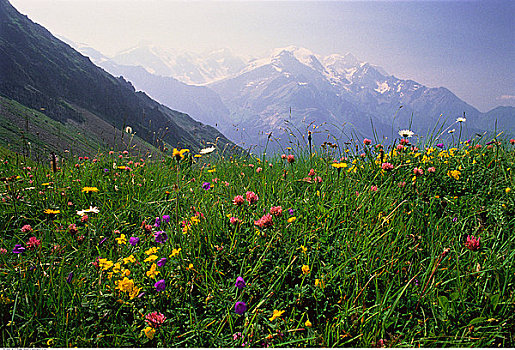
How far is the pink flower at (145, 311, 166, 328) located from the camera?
76.9 inches

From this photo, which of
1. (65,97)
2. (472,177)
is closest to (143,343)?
(472,177)

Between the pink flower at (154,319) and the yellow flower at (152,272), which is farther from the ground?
the yellow flower at (152,272)

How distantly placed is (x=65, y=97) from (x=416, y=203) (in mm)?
159994

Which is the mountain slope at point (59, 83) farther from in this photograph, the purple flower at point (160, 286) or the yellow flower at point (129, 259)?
the purple flower at point (160, 286)

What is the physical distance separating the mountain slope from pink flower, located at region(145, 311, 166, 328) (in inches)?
4710

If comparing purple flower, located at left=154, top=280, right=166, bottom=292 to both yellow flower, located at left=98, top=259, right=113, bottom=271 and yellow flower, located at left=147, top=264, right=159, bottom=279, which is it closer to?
yellow flower, located at left=147, top=264, right=159, bottom=279

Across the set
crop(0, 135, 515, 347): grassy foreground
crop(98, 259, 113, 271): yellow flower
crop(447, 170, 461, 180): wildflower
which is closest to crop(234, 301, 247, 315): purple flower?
crop(0, 135, 515, 347): grassy foreground

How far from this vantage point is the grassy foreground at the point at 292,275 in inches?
75.5

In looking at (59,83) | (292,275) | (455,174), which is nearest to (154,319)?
(292,275)

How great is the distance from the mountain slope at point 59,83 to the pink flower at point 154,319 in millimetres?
119629

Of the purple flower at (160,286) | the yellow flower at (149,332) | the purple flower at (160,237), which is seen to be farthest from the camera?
the purple flower at (160,237)

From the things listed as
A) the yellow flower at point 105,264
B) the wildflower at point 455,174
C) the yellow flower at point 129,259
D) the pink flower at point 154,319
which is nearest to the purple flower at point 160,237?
the yellow flower at point 129,259

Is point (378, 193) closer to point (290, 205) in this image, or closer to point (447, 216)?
point (447, 216)

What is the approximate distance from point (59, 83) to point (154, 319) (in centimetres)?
16559
